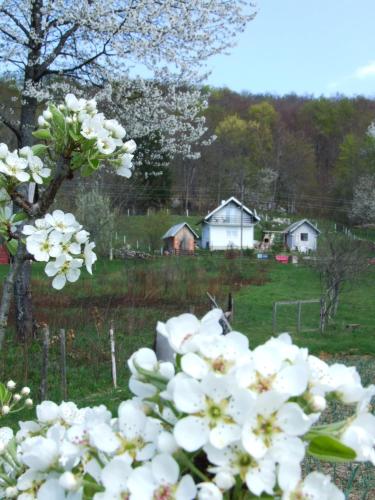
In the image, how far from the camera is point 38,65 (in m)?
10.6

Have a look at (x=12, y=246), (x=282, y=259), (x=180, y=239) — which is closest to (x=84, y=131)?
(x=12, y=246)

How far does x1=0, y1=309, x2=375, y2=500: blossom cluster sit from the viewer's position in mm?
820

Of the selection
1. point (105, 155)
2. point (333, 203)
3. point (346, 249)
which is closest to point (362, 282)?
point (346, 249)

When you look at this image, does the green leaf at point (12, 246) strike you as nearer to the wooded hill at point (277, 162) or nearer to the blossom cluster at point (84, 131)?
the blossom cluster at point (84, 131)

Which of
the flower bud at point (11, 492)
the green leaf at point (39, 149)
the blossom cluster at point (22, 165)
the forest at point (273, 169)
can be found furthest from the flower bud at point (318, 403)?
the forest at point (273, 169)

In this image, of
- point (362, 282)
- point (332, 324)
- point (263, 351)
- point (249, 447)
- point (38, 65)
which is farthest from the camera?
point (362, 282)

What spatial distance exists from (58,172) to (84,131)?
0.30 metres

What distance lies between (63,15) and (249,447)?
32.7 feet

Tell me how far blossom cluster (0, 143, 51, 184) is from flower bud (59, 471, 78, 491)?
136 cm

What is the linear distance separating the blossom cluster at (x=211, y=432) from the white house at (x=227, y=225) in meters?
37.5

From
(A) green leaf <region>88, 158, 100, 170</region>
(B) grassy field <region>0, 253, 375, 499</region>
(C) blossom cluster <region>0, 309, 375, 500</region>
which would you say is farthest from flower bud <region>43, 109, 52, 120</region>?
(B) grassy field <region>0, 253, 375, 499</region>

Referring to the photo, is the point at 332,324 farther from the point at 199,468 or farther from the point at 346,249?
the point at 199,468

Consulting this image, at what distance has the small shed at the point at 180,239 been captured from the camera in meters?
35.4

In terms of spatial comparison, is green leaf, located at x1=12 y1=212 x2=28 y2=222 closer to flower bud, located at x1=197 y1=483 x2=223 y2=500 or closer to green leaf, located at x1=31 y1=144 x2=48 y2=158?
green leaf, located at x1=31 y1=144 x2=48 y2=158
